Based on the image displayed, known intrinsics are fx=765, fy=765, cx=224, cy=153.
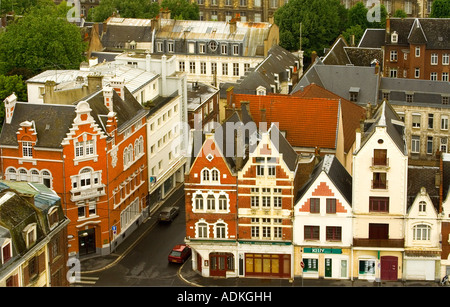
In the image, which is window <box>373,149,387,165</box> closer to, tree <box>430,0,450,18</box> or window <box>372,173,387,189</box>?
window <box>372,173,387,189</box>

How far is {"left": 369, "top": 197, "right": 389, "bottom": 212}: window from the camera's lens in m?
63.3

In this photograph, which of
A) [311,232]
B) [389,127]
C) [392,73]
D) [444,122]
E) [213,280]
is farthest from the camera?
[392,73]

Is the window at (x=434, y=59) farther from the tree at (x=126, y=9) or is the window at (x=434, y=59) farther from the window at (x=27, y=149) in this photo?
the window at (x=27, y=149)

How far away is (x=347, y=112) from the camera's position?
8288 cm

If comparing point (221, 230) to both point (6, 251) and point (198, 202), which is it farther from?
point (6, 251)

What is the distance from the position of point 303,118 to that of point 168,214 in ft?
55.0

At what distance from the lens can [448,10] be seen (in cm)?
13412

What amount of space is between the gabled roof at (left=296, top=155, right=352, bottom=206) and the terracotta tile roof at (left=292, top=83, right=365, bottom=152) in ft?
41.0

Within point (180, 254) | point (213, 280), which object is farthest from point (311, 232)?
point (180, 254)

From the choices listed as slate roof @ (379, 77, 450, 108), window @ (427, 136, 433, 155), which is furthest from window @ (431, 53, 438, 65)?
window @ (427, 136, 433, 155)

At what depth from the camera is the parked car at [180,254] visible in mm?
68125
